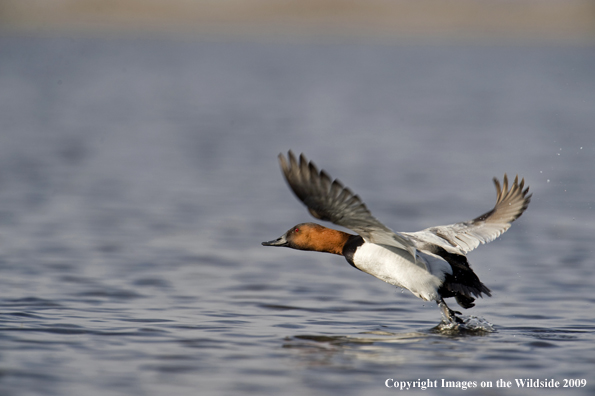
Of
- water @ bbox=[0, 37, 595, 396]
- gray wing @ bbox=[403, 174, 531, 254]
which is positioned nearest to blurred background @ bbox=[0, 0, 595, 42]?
water @ bbox=[0, 37, 595, 396]

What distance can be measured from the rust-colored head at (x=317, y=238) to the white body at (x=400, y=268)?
0.31 meters

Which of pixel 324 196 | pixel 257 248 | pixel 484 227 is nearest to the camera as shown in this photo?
pixel 324 196

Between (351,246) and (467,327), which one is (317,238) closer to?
(351,246)

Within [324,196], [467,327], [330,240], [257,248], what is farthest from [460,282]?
[257,248]

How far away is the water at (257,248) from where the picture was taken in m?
6.68

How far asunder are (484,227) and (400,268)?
145 centimetres

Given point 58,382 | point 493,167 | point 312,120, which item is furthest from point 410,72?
point 58,382

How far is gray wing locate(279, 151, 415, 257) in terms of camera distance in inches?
254

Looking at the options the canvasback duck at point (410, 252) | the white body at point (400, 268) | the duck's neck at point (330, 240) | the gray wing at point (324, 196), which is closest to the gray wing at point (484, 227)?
the canvasback duck at point (410, 252)

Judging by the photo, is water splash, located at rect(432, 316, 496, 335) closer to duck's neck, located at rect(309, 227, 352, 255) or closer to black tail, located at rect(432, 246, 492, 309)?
black tail, located at rect(432, 246, 492, 309)

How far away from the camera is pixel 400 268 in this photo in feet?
25.7

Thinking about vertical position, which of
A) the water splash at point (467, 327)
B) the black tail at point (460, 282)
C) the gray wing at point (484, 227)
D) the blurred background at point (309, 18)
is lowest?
the water splash at point (467, 327)

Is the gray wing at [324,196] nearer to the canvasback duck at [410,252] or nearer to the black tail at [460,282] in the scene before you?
the canvasback duck at [410,252]

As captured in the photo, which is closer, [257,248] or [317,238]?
[317,238]
